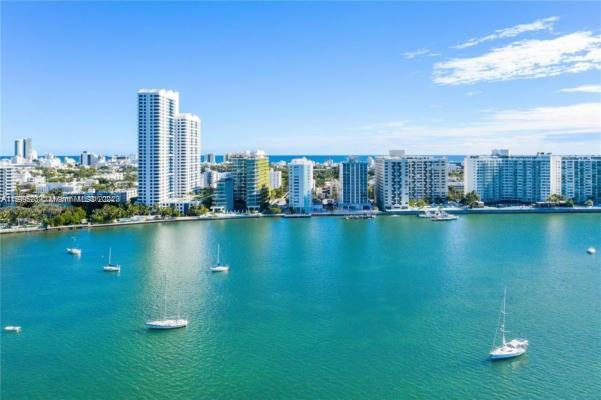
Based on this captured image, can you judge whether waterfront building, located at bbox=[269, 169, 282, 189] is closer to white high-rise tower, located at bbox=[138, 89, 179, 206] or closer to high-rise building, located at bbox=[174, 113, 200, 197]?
high-rise building, located at bbox=[174, 113, 200, 197]

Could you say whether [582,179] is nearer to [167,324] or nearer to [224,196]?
[224,196]

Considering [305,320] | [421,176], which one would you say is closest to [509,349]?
[305,320]

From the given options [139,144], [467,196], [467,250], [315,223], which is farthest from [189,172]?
[467,250]

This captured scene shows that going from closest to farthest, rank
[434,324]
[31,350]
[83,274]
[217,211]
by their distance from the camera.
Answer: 1. [31,350]
2. [434,324]
3. [83,274]
4. [217,211]

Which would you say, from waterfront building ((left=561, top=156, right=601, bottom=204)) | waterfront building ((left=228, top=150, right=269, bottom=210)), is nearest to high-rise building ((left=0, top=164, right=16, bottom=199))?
waterfront building ((left=228, top=150, right=269, bottom=210))

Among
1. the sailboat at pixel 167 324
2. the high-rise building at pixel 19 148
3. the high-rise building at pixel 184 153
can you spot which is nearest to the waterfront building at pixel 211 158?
the high-rise building at pixel 19 148

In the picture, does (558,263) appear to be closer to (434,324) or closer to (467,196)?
(434,324)
